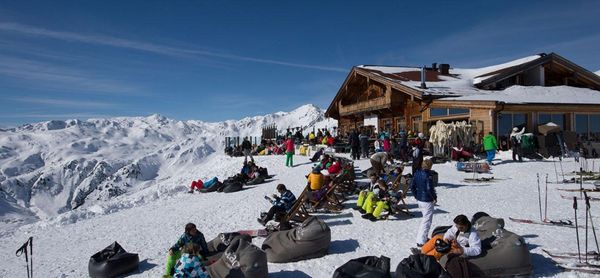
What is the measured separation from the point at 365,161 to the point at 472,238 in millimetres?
14243

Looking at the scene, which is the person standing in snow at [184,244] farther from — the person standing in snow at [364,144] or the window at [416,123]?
the window at [416,123]

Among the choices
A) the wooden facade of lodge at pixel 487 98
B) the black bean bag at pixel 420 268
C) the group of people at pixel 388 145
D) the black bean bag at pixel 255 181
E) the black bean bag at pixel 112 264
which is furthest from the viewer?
the wooden facade of lodge at pixel 487 98

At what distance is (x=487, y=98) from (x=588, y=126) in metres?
6.61

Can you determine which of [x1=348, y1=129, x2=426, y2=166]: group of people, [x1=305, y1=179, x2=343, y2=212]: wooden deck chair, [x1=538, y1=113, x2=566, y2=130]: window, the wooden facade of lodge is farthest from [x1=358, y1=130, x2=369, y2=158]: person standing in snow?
[x1=305, y1=179, x2=343, y2=212]: wooden deck chair

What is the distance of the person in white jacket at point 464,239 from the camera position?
17.2 feet

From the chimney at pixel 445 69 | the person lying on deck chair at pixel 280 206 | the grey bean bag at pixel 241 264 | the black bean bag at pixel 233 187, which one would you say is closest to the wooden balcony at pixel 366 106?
the chimney at pixel 445 69

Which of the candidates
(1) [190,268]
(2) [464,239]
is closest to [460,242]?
(2) [464,239]

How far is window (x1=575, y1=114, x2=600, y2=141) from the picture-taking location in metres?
21.4

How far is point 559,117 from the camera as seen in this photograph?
2111 centimetres

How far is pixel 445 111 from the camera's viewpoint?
21.3 meters

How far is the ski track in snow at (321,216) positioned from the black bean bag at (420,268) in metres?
1.04

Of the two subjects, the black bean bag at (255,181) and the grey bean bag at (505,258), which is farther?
the black bean bag at (255,181)

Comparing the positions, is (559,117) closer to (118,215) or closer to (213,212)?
(213,212)

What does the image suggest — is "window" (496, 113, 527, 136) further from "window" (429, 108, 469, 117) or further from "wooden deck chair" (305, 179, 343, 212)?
"wooden deck chair" (305, 179, 343, 212)
